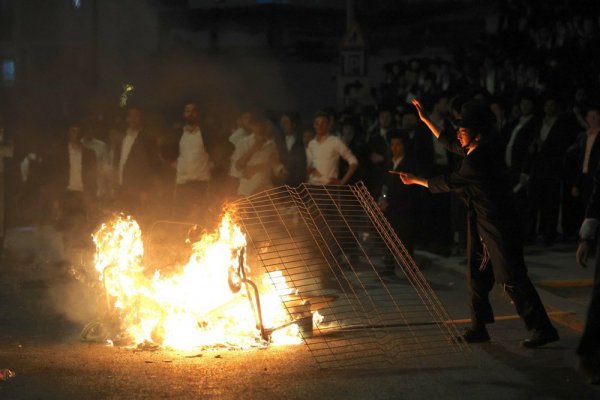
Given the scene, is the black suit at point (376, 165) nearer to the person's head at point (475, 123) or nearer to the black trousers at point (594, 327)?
the person's head at point (475, 123)

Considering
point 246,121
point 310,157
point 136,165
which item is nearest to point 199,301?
point 310,157

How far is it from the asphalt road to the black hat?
1587 millimetres

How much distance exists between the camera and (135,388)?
6043 mm

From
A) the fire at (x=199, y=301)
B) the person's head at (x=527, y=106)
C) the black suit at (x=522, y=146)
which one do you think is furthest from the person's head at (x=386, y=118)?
the fire at (x=199, y=301)

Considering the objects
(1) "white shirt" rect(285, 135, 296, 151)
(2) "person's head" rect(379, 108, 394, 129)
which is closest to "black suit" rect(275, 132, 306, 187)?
(1) "white shirt" rect(285, 135, 296, 151)

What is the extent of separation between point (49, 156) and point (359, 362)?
10.7 meters

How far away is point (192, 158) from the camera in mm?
11836

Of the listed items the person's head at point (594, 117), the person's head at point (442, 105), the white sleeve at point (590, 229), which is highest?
the person's head at point (442, 105)

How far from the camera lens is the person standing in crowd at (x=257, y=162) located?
11758mm

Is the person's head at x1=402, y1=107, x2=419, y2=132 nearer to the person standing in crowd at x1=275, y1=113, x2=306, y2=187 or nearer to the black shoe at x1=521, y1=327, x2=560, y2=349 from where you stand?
the person standing in crowd at x1=275, y1=113, x2=306, y2=187

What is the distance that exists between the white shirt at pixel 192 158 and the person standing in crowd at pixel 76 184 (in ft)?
8.80

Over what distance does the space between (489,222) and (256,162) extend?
5095 mm

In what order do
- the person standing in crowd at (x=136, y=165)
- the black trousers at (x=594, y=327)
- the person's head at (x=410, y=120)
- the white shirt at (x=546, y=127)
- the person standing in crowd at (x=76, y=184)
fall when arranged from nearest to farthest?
the black trousers at (x=594, y=327), the person standing in crowd at (x=136, y=165), the white shirt at (x=546, y=127), the person's head at (x=410, y=120), the person standing in crowd at (x=76, y=184)

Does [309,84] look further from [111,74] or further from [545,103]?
[545,103]
